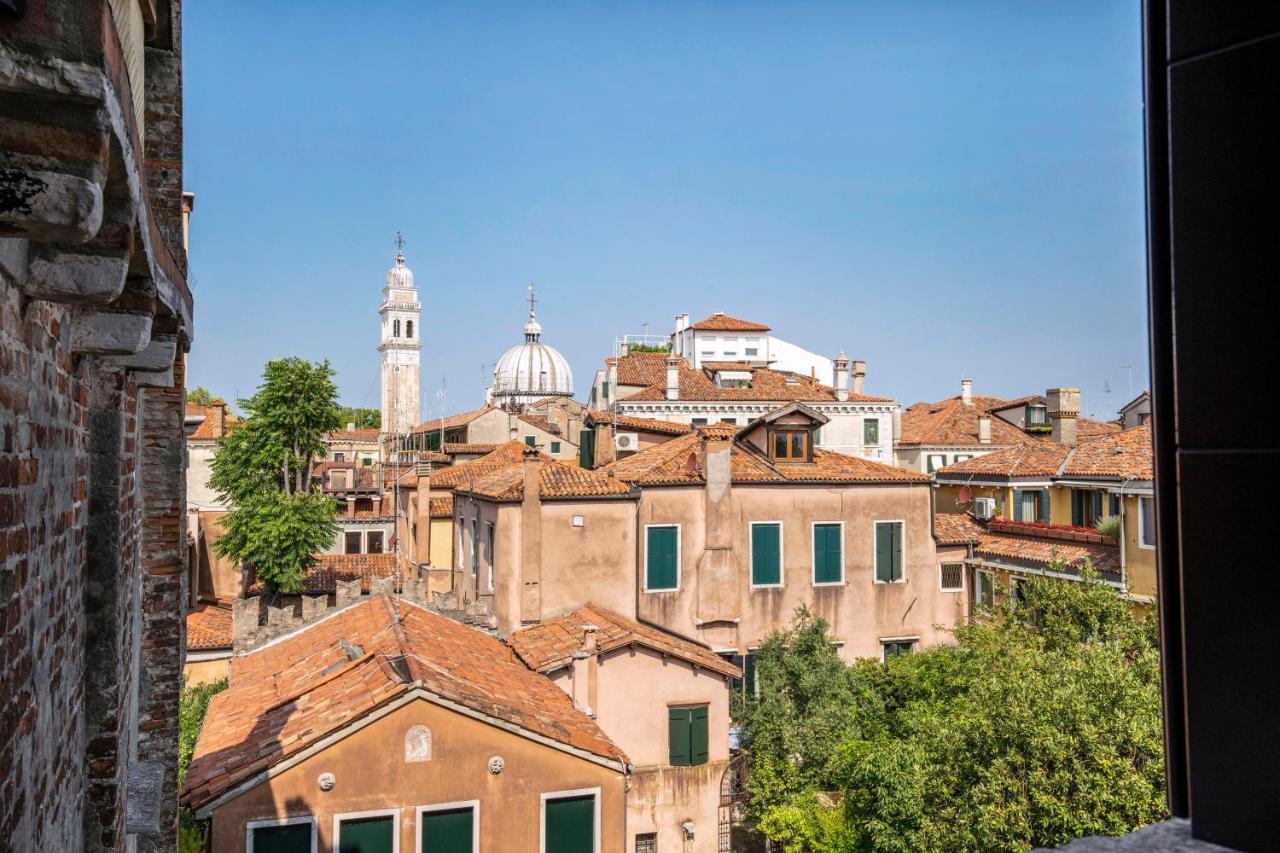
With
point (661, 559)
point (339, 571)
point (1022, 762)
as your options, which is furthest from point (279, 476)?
point (1022, 762)

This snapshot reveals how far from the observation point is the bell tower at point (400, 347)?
85188 millimetres

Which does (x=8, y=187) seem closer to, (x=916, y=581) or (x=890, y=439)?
(x=916, y=581)

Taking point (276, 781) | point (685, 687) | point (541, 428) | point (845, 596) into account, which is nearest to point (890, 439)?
point (541, 428)

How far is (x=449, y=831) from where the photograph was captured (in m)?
12.4

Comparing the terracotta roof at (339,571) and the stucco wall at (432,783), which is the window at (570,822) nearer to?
the stucco wall at (432,783)

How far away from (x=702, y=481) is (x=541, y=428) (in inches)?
804

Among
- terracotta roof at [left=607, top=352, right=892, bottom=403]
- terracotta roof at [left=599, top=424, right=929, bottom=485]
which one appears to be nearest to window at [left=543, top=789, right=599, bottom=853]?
terracotta roof at [left=599, top=424, right=929, bottom=485]

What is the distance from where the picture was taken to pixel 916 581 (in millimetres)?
22594

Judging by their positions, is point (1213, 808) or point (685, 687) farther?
point (685, 687)

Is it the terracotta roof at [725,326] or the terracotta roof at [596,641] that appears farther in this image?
the terracotta roof at [725,326]

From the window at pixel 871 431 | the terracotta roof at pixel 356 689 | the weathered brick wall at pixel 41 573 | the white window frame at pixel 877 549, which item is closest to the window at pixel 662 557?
the terracotta roof at pixel 356 689

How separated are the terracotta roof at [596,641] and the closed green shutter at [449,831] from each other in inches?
169

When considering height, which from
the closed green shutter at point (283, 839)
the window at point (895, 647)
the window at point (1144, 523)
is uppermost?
the window at point (1144, 523)

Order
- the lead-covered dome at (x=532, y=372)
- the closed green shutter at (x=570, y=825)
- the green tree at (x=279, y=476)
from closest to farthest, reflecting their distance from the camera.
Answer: the closed green shutter at (x=570, y=825), the green tree at (x=279, y=476), the lead-covered dome at (x=532, y=372)
